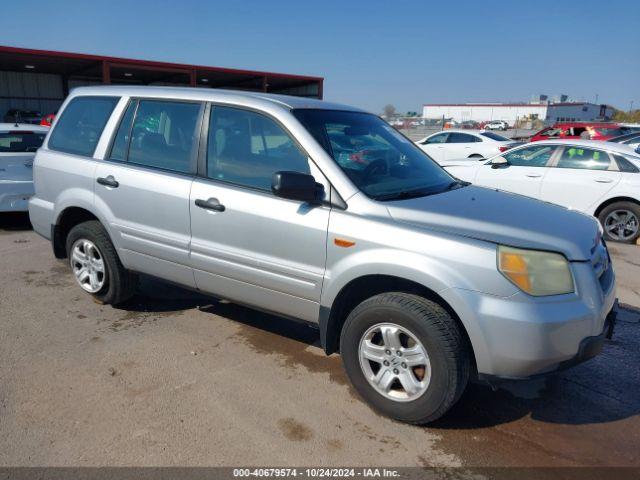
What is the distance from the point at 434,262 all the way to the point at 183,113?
7.44ft

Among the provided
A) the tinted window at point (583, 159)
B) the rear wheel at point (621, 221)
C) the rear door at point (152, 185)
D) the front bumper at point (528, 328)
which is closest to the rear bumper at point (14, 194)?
the rear door at point (152, 185)

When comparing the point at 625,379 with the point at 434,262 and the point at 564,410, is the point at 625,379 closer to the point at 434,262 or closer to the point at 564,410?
the point at 564,410

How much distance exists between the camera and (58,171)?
14.6 feet

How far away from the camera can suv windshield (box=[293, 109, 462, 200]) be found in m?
3.24

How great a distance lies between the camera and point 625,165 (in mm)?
7473

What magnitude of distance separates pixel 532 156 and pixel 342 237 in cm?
647

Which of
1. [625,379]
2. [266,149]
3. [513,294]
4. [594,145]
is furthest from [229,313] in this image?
[594,145]

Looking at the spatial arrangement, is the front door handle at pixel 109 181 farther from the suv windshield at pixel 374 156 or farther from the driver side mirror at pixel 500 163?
the driver side mirror at pixel 500 163

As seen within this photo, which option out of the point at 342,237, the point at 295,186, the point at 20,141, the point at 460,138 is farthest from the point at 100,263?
the point at 460,138

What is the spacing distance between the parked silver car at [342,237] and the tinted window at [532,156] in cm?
495

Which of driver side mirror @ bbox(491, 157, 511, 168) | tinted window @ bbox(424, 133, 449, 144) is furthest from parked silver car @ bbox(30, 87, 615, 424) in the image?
tinted window @ bbox(424, 133, 449, 144)

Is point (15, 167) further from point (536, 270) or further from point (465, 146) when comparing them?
point (465, 146)

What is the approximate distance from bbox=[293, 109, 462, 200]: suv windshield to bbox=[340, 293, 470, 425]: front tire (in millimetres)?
720

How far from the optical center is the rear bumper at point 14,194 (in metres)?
7.11
